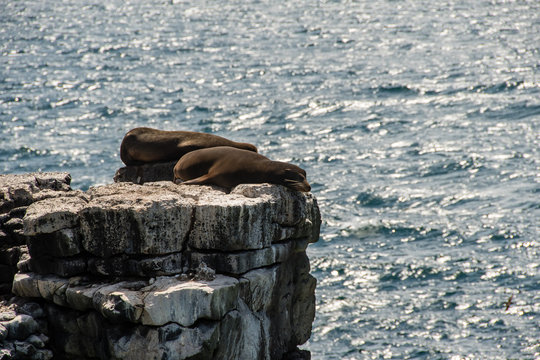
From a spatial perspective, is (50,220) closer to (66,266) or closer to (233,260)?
(66,266)

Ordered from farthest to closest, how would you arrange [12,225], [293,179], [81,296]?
[12,225] < [293,179] < [81,296]

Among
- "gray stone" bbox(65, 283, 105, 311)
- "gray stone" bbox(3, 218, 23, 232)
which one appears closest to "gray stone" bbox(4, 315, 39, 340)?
"gray stone" bbox(65, 283, 105, 311)

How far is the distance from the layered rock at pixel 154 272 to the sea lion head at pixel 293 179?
1.92 feet

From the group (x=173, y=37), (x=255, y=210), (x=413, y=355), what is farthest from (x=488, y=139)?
(x=173, y=37)

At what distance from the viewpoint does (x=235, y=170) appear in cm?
1159

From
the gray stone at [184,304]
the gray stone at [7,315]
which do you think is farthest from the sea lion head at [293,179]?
the gray stone at [7,315]

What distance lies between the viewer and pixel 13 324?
9.88 meters

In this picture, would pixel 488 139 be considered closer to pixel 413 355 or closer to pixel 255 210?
pixel 413 355

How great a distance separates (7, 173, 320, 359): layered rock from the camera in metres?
9.48

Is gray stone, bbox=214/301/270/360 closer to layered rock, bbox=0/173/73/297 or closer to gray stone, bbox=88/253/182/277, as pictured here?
gray stone, bbox=88/253/182/277

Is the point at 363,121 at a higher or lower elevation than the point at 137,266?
lower

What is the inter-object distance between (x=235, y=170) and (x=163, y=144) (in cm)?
226

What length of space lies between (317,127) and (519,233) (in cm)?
1510

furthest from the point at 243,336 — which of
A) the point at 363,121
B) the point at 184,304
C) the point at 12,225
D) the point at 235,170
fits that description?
the point at 363,121
